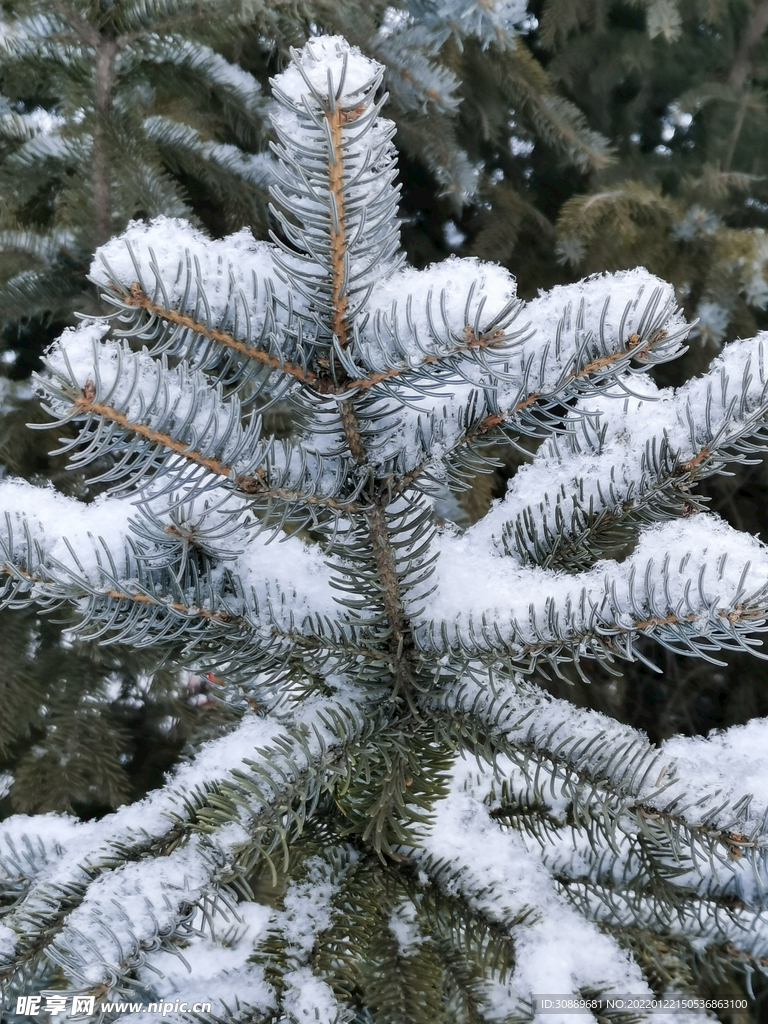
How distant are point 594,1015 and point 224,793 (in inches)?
19.4

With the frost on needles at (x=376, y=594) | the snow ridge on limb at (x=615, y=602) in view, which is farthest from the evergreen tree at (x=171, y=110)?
the snow ridge on limb at (x=615, y=602)

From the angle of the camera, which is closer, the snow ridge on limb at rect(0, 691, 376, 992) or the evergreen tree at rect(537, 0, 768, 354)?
the snow ridge on limb at rect(0, 691, 376, 992)

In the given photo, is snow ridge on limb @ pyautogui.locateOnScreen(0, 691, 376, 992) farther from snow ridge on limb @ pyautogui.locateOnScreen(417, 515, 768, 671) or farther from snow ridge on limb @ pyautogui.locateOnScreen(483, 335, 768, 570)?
snow ridge on limb @ pyautogui.locateOnScreen(483, 335, 768, 570)

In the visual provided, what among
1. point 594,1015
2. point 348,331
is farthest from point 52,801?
point 348,331

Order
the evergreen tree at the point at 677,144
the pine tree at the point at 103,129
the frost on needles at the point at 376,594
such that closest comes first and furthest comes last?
the frost on needles at the point at 376,594
the pine tree at the point at 103,129
the evergreen tree at the point at 677,144

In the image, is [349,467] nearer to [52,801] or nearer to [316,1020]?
[316,1020]

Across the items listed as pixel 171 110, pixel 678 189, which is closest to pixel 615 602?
pixel 171 110

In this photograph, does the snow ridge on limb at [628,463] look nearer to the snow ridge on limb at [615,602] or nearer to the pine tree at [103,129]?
the snow ridge on limb at [615,602]

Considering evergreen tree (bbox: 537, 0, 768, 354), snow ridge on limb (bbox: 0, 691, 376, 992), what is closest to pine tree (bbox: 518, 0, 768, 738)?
evergreen tree (bbox: 537, 0, 768, 354)

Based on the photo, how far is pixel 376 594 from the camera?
0.59m

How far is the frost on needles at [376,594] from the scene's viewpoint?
0.43 metres

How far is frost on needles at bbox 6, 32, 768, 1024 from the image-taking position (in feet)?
1.41

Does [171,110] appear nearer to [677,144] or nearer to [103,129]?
[103,129]

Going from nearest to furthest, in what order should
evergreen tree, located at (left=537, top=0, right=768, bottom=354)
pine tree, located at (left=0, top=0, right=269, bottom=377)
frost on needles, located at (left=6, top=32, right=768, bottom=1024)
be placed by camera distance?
frost on needles, located at (left=6, top=32, right=768, bottom=1024), pine tree, located at (left=0, top=0, right=269, bottom=377), evergreen tree, located at (left=537, top=0, right=768, bottom=354)
